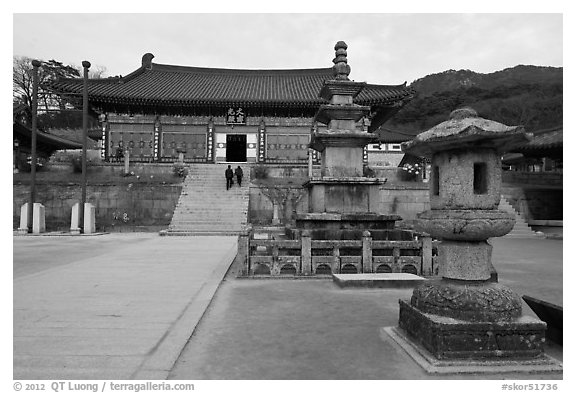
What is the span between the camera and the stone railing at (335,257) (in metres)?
8.86

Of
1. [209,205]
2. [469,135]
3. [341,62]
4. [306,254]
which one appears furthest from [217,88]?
[469,135]

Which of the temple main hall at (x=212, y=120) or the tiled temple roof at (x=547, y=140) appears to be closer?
the tiled temple roof at (x=547, y=140)

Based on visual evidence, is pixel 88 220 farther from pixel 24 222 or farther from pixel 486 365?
pixel 486 365

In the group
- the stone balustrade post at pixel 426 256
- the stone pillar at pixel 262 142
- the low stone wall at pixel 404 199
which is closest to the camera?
the stone balustrade post at pixel 426 256

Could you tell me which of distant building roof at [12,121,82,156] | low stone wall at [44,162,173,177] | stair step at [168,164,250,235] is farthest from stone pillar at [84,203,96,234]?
distant building roof at [12,121,82,156]

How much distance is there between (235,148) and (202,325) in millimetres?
26384

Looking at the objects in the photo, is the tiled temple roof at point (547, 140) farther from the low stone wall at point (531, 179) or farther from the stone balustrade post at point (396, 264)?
the stone balustrade post at point (396, 264)

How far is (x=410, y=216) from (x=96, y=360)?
71.3 ft

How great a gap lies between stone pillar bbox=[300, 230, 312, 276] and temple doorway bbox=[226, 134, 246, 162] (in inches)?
894

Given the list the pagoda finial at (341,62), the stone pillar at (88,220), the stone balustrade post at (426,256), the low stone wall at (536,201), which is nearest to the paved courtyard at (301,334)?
the stone balustrade post at (426,256)

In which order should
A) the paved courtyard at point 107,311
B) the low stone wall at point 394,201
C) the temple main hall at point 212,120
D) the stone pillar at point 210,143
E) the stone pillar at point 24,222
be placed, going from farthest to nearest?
the stone pillar at point 210,143, the temple main hall at point 212,120, the low stone wall at point 394,201, the stone pillar at point 24,222, the paved courtyard at point 107,311

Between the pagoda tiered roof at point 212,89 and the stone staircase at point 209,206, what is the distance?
5.76 m

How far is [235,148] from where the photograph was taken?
31.0 meters

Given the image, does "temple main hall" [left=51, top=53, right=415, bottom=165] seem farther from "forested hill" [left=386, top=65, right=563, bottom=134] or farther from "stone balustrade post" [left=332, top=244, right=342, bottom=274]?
"forested hill" [left=386, top=65, right=563, bottom=134]
